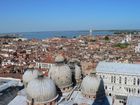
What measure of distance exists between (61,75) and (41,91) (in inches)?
199

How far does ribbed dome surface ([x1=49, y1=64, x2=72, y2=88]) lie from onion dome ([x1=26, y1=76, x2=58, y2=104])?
3912 millimetres

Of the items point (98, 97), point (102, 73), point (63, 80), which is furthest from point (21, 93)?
point (102, 73)

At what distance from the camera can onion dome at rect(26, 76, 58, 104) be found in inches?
823

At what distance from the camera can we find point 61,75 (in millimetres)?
25531

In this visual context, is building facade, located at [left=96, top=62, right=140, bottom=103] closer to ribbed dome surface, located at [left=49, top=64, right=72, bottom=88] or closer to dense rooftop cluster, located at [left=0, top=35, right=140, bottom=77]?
ribbed dome surface, located at [left=49, top=64, right=72, bottom=88]

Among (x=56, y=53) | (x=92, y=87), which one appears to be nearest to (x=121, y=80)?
(x=92, y=87)

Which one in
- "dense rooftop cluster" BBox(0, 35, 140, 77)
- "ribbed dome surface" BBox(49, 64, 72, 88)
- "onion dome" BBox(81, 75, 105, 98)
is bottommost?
"dense rooftop cluster" BBox(0, 35, 140, 77)

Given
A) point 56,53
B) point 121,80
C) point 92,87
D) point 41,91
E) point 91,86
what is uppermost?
point 41,91

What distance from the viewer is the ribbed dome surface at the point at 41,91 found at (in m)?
20.9

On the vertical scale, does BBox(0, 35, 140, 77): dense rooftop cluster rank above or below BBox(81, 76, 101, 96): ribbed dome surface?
below

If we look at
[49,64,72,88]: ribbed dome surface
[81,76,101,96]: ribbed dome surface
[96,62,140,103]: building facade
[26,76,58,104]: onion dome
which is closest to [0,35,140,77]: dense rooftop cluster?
[96,62,140,103]: building facade

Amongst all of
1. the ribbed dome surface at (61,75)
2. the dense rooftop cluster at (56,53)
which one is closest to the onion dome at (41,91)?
the ribbed dome surface at (61,75)

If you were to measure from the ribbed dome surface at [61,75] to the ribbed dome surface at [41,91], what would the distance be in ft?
12.9

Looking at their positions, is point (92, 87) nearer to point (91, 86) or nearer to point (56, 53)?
point (91, 86)
